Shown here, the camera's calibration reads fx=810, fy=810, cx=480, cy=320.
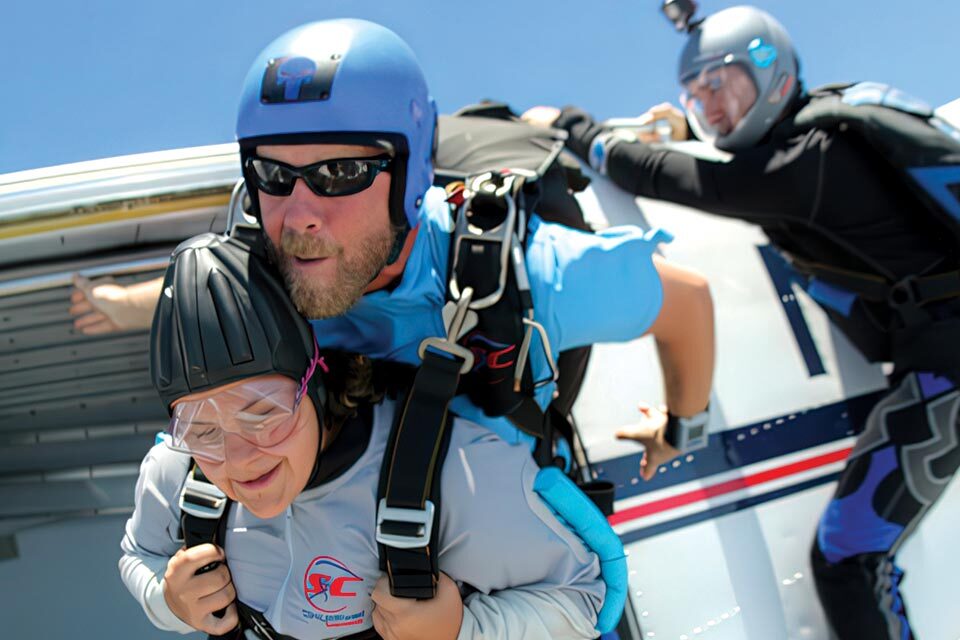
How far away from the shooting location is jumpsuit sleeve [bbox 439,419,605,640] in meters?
1.21

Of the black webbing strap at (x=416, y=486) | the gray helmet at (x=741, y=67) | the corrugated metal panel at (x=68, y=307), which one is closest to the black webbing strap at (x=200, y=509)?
the black webbing strap at (x=416, y=486)

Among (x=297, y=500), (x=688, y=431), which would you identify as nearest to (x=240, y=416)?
(x=297, y=500)

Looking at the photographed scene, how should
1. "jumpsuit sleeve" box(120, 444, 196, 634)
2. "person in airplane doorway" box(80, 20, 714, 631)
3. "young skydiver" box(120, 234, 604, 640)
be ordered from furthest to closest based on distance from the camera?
"jumpsuit sleeve" box(120, 444, 196, 634)
"person in airplane doorway" box(80, 20, 714, 631)
"young skydiver" box(120, 234, 604, 640)

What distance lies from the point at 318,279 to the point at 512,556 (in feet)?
1.67

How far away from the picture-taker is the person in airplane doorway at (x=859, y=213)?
208cm

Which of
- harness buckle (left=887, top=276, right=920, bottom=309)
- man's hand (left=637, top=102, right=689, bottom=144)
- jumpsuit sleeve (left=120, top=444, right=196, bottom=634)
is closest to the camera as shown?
jumpsuit sleeve (left=120, top=444, right=196, bottom=634)

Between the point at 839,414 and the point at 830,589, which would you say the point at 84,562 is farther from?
the point at 839,414

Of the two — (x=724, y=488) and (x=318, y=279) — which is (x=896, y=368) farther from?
(x=318, y=279)

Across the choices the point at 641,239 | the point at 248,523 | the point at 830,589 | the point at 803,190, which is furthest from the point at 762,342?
the point at 248,523

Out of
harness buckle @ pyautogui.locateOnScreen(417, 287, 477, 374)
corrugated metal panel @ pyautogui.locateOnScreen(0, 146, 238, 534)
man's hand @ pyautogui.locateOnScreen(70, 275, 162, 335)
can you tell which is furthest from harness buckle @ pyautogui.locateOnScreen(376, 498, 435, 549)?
corrugated metal panel @ pyautogui.locateOnScreen(0, 146, 238, 534)

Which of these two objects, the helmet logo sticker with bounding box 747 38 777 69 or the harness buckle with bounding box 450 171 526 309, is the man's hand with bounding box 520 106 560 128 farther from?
the harness buckle with bounding box 450 171 526 309

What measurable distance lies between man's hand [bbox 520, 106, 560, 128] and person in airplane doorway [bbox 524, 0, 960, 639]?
0.24 metres

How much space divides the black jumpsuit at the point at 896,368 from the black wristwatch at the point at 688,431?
1.59ft

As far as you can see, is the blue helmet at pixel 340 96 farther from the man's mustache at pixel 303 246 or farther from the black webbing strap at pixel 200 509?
the black webbing strap at pixel 200 509
